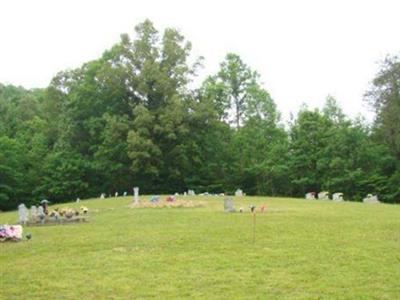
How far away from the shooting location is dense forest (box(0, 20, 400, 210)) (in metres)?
47.2

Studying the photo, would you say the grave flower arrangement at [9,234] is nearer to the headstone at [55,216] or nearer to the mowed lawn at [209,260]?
the mowed lawn at [209,260]

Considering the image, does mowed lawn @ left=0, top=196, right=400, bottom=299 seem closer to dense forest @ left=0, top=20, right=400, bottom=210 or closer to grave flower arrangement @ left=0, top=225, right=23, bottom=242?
grave flower arrangement @ left=0, top=225, right=23, bottom=242

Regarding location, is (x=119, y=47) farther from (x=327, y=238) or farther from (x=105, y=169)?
(x=327, y=238)

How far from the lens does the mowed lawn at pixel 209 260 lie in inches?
402

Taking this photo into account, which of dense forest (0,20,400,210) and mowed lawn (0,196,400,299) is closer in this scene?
mowed lawn (0,196,400,299)

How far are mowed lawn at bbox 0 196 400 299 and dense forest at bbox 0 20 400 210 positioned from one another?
86.0 ft

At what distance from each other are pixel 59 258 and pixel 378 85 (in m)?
40.5

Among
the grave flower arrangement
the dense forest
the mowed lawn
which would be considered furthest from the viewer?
the dense forest

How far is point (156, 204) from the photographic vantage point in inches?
1163

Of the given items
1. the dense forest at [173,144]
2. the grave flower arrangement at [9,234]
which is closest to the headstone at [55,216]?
the grave flower arrangement at [9,234]

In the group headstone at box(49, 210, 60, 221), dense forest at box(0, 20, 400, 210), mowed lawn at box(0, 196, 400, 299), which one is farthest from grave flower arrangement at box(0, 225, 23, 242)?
dense forest at box(0, 20, 400, 210)

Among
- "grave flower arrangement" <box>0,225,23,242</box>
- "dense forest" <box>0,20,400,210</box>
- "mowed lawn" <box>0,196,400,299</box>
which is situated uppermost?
"dense forest" <box>0,20,400,210</box>

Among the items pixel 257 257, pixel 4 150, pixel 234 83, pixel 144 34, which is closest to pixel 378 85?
pixel 234 83

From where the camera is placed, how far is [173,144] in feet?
160
